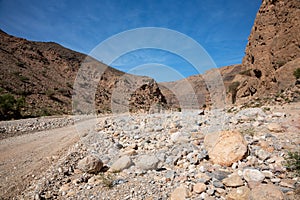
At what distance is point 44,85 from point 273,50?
105 feet

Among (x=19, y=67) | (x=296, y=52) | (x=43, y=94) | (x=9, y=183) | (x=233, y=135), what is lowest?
(x=9, y=183)

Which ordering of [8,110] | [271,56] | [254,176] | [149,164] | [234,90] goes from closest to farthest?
[254,176], [149,164], [8,110], [271,56], [234,90]

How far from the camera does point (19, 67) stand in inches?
1217

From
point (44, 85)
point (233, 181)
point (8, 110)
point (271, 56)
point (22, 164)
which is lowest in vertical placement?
point (22, 164)

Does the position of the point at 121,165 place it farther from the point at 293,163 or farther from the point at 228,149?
the point at 293,163

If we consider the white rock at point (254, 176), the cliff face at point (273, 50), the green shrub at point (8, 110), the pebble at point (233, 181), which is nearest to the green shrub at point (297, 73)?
the cliff face at point (273, 50)

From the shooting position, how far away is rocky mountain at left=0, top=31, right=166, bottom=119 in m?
19.0

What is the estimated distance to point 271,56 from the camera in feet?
51.5

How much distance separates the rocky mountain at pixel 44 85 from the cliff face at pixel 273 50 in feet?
33.3

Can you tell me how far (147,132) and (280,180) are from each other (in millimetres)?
4221

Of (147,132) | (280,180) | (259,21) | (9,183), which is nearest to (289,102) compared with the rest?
(147,132)

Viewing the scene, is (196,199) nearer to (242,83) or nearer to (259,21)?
(242,83)

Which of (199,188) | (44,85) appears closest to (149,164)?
(199,188)

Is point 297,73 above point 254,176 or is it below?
above
